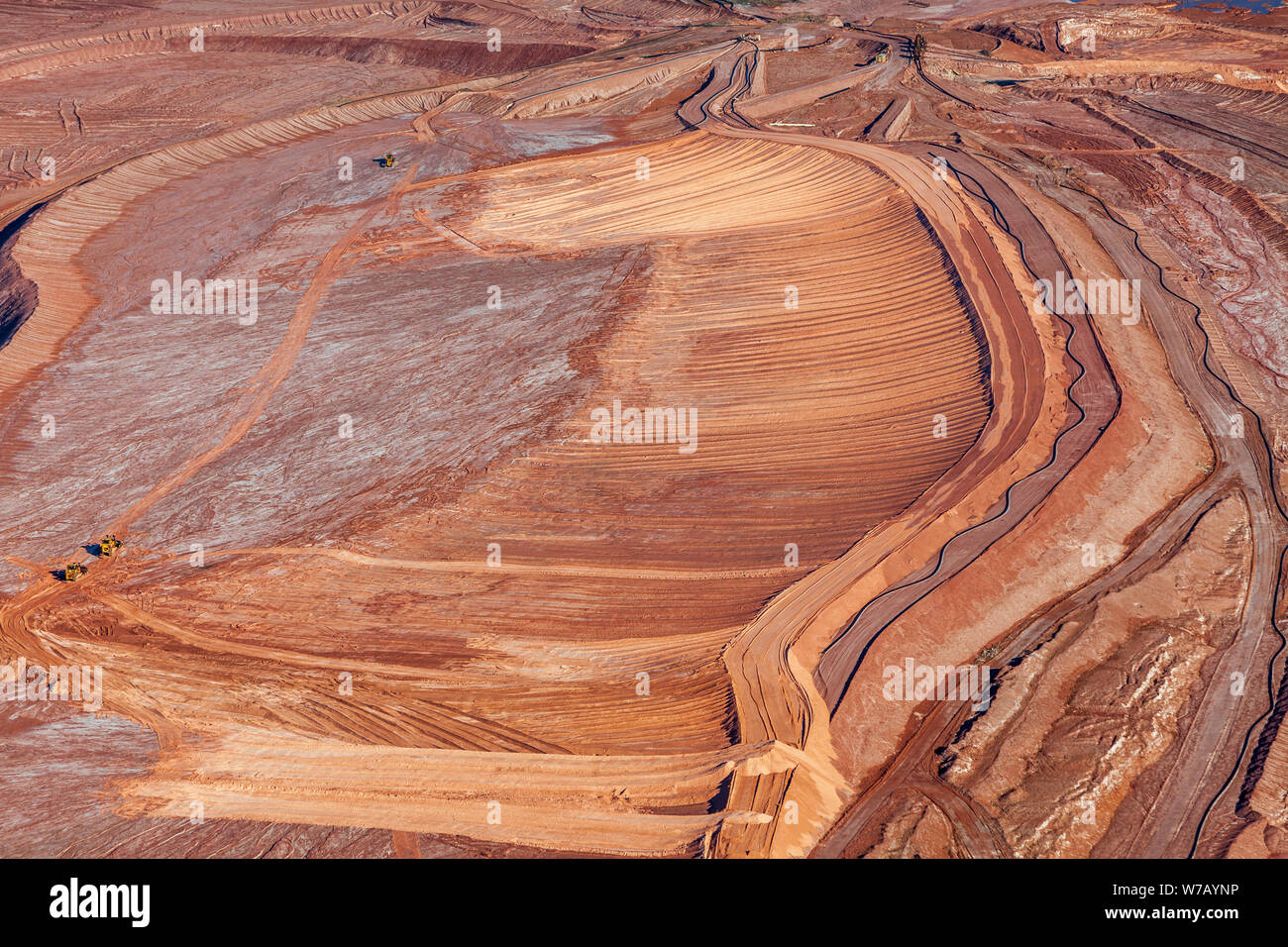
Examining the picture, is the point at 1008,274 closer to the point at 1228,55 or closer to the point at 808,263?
the point at 808,263

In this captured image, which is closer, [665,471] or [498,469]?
[665,471]

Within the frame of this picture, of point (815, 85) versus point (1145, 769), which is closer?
point (1145, 769)

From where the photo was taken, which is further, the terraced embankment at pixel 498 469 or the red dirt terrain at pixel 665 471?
the terraced embankment at pixel 498 469

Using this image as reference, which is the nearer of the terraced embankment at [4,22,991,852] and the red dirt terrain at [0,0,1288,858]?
the red dirt terrain at [0,0,1288,858]

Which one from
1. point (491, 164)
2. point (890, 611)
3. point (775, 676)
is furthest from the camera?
point (491, 164)

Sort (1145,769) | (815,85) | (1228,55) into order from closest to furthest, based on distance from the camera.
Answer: (1145,769) → (815,85) → (1228,55)
